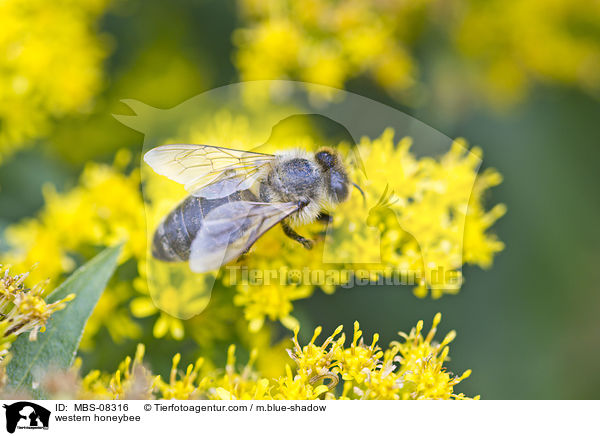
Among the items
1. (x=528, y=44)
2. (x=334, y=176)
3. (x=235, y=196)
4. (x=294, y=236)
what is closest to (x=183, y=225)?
(x=235, y=196)

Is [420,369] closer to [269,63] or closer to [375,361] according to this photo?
[375,361]

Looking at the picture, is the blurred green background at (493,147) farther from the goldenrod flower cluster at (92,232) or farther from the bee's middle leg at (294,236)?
the bee's middle leg at (294,236)

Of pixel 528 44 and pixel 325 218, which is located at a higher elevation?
pixel 528 44

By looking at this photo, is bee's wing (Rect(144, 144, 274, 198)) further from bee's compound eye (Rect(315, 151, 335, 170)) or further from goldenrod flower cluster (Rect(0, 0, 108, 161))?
goldenrod flower cluster (Rect(0, 0, 108, 161))

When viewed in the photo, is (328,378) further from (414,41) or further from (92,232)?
(414,41)
